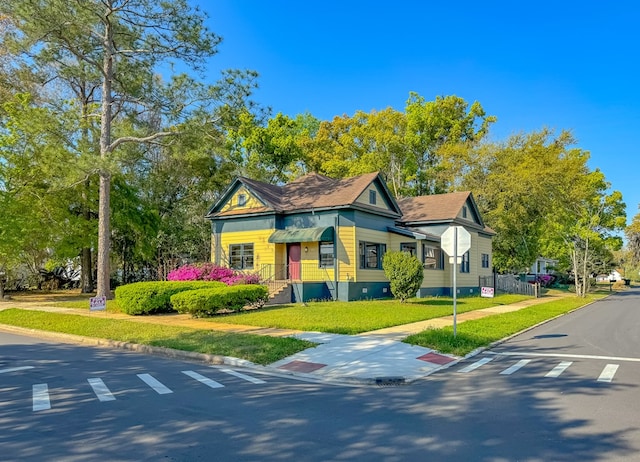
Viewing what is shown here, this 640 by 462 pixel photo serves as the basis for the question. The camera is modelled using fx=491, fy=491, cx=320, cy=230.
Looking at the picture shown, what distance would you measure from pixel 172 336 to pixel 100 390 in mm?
5528

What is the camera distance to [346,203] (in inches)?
949

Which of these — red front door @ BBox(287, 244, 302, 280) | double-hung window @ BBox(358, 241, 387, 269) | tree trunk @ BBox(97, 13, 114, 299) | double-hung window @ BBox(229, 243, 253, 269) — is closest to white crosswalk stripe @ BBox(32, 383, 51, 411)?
tree trunk @ BBox(97, 13, 114, 299)

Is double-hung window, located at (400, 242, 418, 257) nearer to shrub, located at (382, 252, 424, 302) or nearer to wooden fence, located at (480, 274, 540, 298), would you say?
shrub, located at (382, 252, 424, 302)

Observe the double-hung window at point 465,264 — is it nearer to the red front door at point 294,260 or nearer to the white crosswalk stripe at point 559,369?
the red front door at point 294,260

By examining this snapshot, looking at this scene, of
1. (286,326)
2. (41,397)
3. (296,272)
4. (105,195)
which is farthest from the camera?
(296,272)

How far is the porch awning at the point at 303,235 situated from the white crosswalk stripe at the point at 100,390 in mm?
15907

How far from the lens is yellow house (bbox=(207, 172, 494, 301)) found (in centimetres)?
2436

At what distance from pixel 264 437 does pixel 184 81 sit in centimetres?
2031

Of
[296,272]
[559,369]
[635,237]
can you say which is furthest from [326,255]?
[635,237]

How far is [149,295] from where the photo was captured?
730 inches

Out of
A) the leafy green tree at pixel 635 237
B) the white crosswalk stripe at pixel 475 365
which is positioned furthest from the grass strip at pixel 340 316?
the leafy green tree at pixel 635 237

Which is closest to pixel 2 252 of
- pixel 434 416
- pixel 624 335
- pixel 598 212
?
pixel 434 416

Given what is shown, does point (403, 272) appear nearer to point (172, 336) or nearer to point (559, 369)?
point (172, 336)

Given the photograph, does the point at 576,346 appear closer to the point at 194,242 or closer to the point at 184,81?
the point at 184,81
